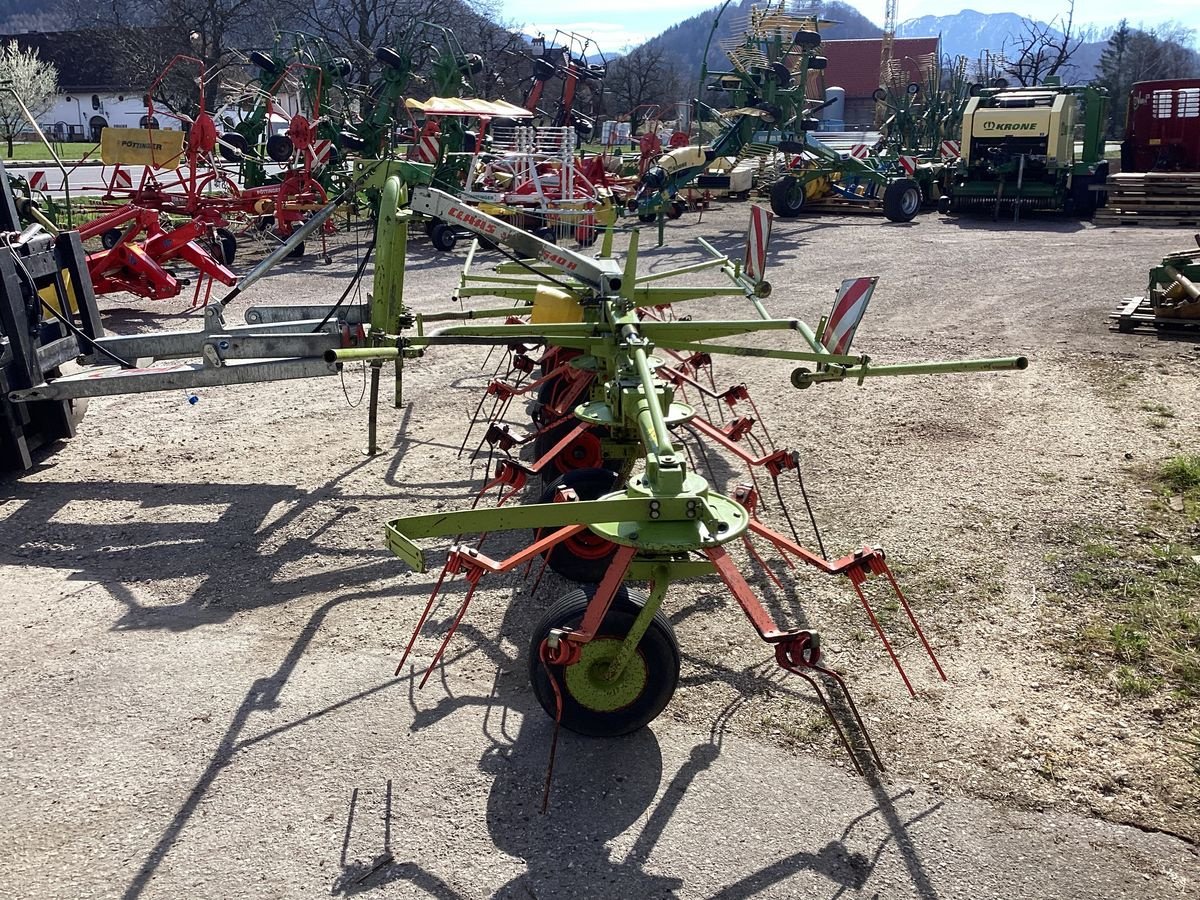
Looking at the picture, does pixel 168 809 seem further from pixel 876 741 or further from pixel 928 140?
pixel 928 140

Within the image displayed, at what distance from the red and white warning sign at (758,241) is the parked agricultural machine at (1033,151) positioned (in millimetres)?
13027

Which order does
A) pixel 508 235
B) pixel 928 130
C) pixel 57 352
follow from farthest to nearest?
pixel 928 130, pixel 57 352, pixel 508 235

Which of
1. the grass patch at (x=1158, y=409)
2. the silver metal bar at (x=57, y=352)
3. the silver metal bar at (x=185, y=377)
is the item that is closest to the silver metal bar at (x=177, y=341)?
the silver metal bar at (x=57, y=352)

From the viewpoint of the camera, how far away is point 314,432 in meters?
6.94

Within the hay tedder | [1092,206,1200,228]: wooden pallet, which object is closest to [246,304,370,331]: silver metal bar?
the hay tedder

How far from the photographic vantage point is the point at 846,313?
4844 mm

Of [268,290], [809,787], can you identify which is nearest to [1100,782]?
[809,787]

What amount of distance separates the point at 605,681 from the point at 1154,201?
17.5 meters

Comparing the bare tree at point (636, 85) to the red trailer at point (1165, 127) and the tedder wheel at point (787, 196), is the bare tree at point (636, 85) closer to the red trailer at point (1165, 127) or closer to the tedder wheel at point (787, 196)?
the tedder wheel at point (787, 196)

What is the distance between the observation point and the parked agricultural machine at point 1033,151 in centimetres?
1706

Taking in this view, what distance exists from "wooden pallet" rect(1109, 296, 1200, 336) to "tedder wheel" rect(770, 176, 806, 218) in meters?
10.2

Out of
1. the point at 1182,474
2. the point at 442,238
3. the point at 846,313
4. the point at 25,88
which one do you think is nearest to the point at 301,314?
the point at 846,313

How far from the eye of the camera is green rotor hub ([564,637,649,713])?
133 inches

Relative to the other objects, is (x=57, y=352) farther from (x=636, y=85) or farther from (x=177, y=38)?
(x=636, y=85)
